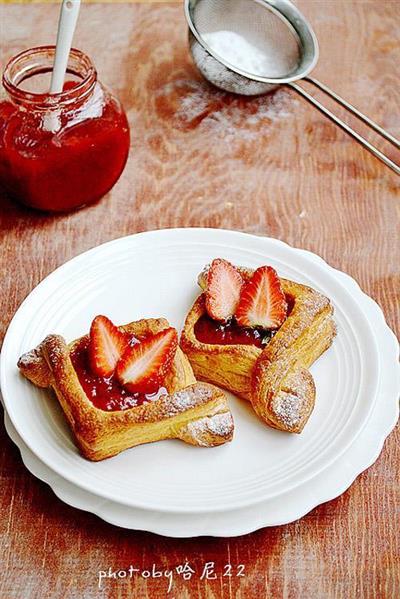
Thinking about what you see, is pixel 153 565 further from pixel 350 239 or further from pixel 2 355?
pixel 350 239

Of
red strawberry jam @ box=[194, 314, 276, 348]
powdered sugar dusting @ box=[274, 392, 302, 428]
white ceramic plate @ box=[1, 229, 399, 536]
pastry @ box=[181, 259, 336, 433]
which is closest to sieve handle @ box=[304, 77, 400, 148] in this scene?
white ceramic plate @ box=[1, 229, 399, 536]

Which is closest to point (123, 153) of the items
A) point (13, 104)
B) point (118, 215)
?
point (118, 215)

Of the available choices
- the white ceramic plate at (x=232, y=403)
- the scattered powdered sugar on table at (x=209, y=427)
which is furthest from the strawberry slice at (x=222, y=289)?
the scattered powdered sugar on table at (x=209, y=427)

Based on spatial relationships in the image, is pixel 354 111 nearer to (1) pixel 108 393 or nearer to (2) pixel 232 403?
(2) pixel 232 403

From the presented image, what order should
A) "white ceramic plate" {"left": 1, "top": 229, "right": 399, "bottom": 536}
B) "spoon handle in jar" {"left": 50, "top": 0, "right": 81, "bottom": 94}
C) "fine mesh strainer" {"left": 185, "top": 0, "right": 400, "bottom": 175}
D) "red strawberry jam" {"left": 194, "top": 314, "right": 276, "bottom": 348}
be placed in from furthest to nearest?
"fine mesh strainer" {"left": 185, "top": 0, "right": 400, "bottom": 175} < "spoon handle in jar" {"left": 50, "top": 0, "right": 81, "bottom": 94} < "red strawberry jam" {"left": 194, "top": 314, "right": 276, "bottom": 348} < "white ceramic plate" {"left": 1, "top": 229, "right": 399, "bottom": 536}

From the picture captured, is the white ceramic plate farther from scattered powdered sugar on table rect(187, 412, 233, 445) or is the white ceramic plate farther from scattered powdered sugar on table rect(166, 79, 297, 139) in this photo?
scattered powdered sugar on table rect(166, 79, 297, 139)

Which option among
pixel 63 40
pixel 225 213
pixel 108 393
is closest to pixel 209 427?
pixel 108 393
